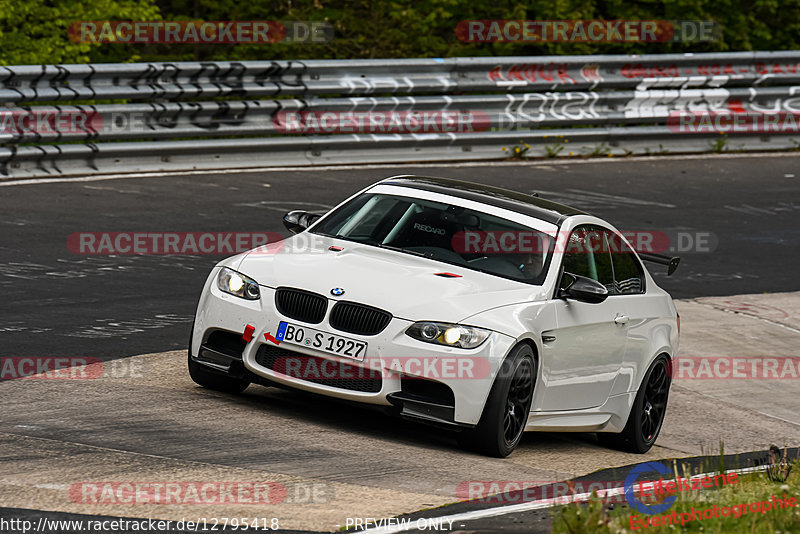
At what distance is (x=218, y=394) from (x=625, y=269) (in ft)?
9.77

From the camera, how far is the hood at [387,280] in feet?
26.6

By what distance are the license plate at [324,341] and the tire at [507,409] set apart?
0.78 meters

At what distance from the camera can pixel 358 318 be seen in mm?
8078

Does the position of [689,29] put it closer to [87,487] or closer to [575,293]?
[575,293]

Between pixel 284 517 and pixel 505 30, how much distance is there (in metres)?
22.9

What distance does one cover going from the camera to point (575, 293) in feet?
28.7

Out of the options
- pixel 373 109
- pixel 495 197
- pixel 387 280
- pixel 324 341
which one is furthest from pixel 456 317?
pixel 373 109

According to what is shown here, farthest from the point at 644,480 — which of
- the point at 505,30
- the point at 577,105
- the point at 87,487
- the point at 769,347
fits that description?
the point at 505,30

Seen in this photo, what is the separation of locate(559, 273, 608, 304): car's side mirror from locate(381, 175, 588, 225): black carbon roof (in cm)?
62
